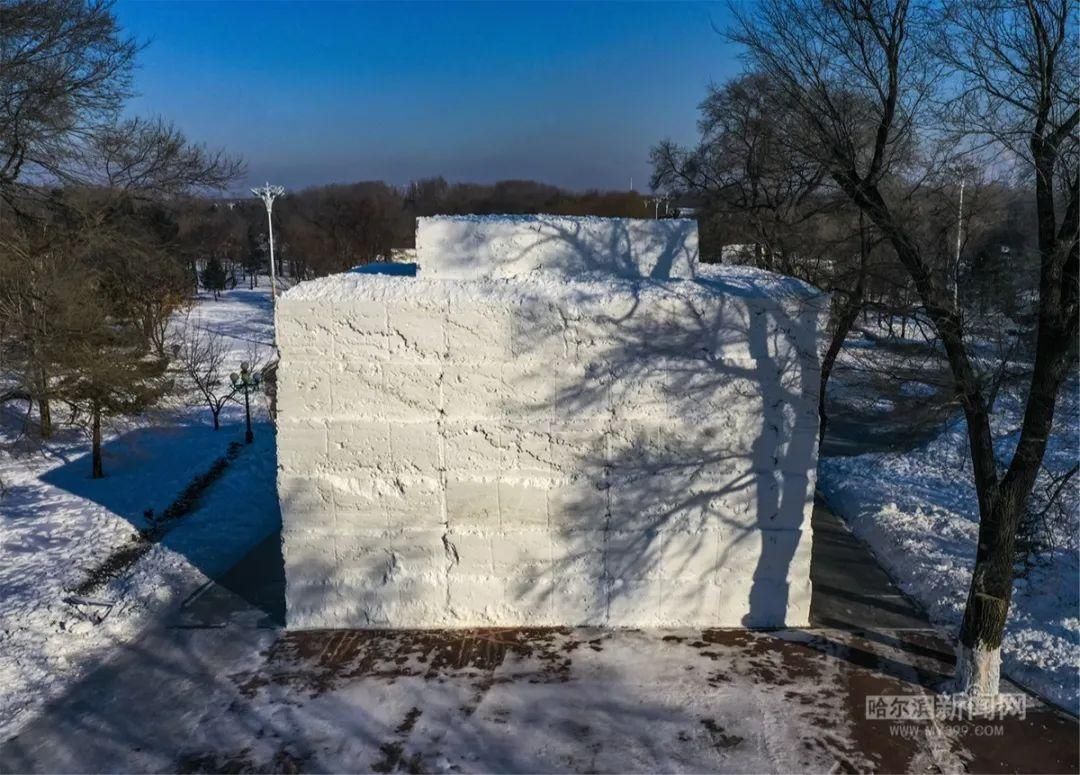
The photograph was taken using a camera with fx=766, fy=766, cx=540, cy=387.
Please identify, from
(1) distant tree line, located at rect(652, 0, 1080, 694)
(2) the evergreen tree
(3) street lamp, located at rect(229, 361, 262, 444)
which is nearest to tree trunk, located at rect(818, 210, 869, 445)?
(1) distant tree line, located at rect(652, 0, 1080, 694)

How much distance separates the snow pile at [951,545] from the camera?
592 cm

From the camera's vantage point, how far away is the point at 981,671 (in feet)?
17.6

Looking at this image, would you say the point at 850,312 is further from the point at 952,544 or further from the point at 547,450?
the point at 547,450

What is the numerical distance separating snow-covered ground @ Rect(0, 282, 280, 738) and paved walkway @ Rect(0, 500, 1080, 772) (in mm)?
500

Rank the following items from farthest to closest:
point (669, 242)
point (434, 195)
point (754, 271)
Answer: point (434, 195) < point (754, 271) < point (669, 242)

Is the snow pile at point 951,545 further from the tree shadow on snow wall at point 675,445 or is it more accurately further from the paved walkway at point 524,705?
the tree shadow on snow wall at point 675,445

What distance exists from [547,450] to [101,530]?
259 inches

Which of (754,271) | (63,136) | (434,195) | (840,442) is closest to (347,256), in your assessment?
(434,195)

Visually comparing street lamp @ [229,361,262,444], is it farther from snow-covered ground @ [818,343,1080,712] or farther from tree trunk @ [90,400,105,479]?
snow-covered ground @ [818,343,1080,712]

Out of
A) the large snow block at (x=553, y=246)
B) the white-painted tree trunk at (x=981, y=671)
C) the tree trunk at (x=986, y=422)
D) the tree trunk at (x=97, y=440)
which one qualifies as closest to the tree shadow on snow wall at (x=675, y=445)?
the large snow block at (x=553, y=246)

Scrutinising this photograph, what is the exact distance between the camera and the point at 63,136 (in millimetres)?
12578

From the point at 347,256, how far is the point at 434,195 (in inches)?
625

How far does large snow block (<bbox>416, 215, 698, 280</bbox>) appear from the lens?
6.42 m

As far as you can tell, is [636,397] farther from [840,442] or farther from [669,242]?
[840,442]
